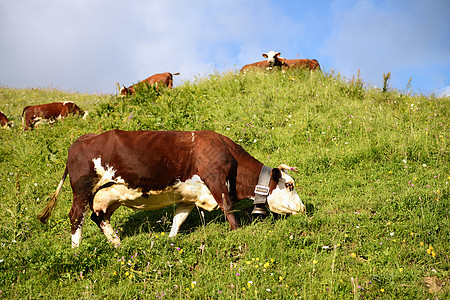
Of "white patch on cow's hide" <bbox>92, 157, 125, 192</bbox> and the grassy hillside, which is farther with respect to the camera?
"white patch on cow's hide" <bbox>92, 157, 125, 192</bbox>

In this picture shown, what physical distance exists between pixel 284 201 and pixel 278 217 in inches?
15.9

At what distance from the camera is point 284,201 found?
5.76 m

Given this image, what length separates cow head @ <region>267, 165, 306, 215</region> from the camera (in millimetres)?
5723

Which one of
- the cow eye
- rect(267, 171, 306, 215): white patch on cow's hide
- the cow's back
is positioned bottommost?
rect(267, 171, 306, 215): white patch on cow's hide

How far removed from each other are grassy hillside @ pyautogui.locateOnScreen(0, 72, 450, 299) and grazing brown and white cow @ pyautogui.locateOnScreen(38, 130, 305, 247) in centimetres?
43

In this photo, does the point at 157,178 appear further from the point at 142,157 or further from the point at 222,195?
the point at 222,195

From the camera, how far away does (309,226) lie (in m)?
5.27

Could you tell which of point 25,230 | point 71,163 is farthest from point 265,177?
point 25,230

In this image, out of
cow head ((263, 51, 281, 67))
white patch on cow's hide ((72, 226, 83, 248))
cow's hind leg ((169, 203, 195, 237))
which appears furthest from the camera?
cow head ((263, 51, 281, 67))

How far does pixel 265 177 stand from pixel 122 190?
241 cm

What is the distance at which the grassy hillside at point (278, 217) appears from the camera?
13.3 feet

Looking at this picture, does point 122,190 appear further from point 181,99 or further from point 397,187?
point 181,99

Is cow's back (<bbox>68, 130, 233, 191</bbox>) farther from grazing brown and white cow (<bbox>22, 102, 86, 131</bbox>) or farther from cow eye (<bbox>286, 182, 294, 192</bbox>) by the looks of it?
grazing brown and white cow (<bbox>22, 102, 86, 131</bbox>)

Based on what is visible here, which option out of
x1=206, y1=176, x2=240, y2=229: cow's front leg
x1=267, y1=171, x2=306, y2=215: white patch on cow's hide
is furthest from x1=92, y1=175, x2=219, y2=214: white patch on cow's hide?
x1=267, y1=171, x2=306, y2=215: white patch on cow's hide
